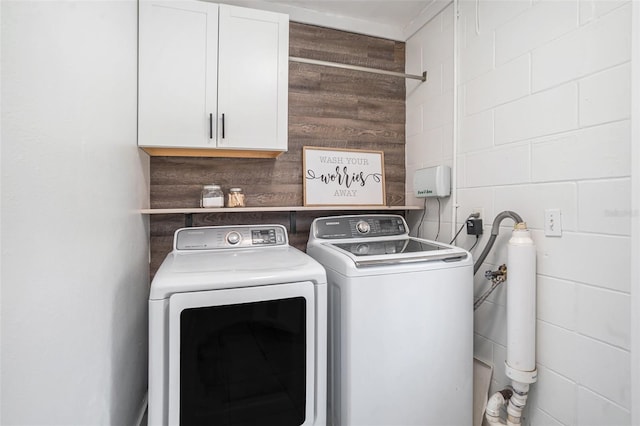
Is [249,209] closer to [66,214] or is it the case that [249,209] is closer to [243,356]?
[243,356]

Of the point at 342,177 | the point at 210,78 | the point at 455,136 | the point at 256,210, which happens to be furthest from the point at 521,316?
the point at 210,78

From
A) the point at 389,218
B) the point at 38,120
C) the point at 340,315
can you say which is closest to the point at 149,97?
the point at 38,120

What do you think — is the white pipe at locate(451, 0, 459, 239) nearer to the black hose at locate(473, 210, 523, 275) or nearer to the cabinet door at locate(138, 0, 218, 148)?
the black hose at locate(473, 210, 523, 275)

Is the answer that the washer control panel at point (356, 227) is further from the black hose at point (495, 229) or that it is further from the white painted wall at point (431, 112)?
the black hose at point (495, 229)

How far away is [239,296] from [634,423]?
140 centimetres

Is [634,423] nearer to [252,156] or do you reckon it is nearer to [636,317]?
[636,317]

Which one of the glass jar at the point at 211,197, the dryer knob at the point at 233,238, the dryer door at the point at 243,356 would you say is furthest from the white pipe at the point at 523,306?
the glass jar at the point at 211,197

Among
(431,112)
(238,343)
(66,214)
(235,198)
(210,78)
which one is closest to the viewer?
(66,214)

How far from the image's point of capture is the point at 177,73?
151 cm

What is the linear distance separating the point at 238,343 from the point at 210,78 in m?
1.29

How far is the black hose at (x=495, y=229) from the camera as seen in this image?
4.42 ft

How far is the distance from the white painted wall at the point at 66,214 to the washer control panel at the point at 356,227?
3.32ft

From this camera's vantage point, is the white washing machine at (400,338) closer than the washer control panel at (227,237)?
Yes

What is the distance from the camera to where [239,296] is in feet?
3.67
